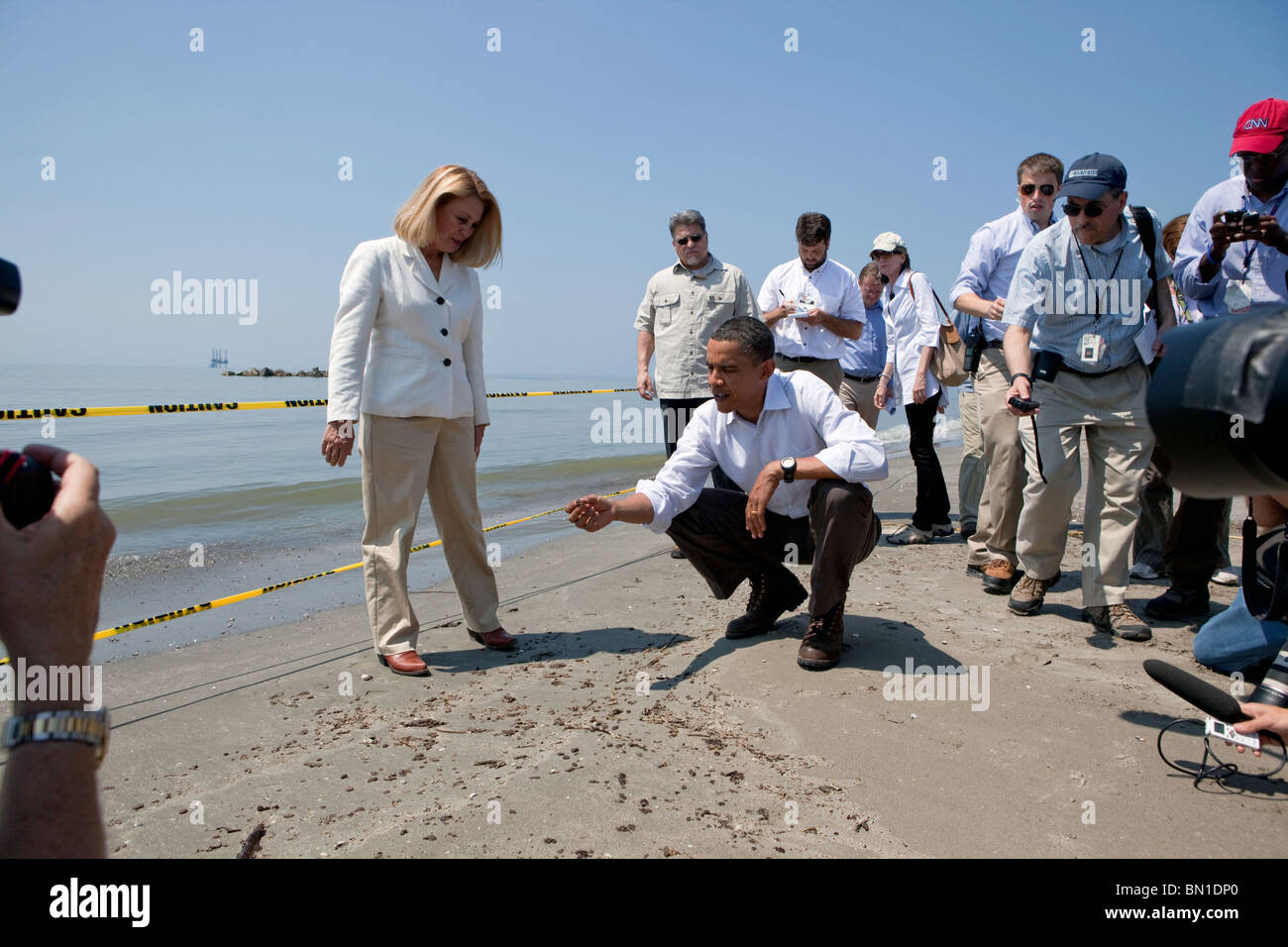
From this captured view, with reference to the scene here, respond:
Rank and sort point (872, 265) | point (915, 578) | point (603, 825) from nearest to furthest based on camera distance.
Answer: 1. point (603, 825)
2. point (915, 578)
3. point (872, 265)

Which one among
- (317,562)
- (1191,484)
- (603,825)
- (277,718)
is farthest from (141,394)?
(1191,484)

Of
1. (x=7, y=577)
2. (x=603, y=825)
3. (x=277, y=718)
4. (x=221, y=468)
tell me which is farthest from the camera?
(x=221, y=468)

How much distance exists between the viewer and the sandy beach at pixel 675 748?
2.32 m

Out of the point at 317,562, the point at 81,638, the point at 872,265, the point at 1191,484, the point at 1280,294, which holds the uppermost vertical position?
the point at 872,265

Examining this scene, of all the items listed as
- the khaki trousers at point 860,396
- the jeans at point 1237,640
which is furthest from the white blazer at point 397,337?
the khaki trousers at point 860,396

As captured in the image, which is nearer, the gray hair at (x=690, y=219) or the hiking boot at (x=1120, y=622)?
the hiking boot at (x=1120, y=622)

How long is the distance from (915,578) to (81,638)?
4.55m

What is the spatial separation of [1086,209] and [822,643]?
7.45ft

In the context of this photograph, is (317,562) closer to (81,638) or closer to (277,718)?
(277,718)

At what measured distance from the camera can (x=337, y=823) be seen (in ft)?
7.95

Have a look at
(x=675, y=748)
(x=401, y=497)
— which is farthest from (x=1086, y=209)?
(x=401, y=497)

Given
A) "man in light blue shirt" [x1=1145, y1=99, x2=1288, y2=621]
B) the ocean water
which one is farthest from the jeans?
the ocean water

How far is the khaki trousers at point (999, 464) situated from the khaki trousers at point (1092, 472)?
1.31 ft

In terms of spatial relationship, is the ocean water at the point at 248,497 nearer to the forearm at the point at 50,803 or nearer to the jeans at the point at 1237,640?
the forearm at the point at 50,803
